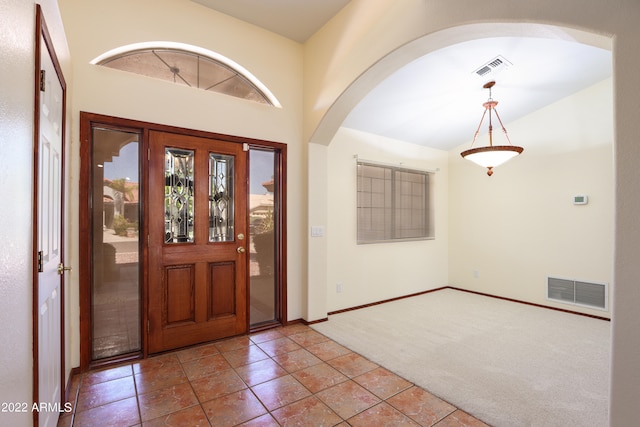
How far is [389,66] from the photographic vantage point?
2725 mm

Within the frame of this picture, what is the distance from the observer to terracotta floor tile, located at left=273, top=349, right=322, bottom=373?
8.62ft

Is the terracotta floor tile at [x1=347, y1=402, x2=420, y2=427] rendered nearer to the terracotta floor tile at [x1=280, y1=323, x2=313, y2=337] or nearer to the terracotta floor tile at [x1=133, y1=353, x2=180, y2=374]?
the terracotta floor tile at [x1=280, y1=323, x2=313, y2=337]

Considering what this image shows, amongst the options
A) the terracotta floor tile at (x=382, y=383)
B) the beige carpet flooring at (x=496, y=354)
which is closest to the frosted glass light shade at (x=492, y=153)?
the beige carpet flooring at (x=496, y=354)

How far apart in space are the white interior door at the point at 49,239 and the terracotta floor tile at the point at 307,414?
4.08 ft

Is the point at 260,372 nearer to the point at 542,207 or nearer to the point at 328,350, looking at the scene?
the point at 328,350

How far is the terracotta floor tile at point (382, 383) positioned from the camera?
2.24 meters

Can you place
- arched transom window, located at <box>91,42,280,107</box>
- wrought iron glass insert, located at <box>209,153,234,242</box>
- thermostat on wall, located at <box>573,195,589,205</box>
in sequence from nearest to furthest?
arched transom window, located at <box>91,42,280,107</box>, wrought iron glass insert, located at <box>209,153,234,242</box>, thermostat on wall, located at <box>573,195,589,205</box>

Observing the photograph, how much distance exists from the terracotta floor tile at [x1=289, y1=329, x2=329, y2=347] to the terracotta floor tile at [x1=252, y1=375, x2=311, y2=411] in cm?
70

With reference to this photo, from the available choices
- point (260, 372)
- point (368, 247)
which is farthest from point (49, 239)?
point (368, 247)

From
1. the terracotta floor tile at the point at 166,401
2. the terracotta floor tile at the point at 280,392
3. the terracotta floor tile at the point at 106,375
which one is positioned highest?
the terracotta floor tile at the point at 106,375

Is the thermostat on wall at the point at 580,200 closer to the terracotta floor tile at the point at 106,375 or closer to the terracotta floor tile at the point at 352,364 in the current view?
the terracotta floor tile at the point at 352,364

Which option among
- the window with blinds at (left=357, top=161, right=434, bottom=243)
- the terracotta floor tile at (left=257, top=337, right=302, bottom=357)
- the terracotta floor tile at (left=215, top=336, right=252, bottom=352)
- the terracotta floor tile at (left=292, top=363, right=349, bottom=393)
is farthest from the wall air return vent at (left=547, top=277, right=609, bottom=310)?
the terracotta floor tile at (left=215, top=336, right=252, bottom=352)

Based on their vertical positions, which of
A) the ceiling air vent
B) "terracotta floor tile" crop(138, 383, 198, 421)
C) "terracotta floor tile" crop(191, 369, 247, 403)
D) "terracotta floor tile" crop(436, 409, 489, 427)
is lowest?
"terracotta floor tile" crop(436, 409, 489, 427)

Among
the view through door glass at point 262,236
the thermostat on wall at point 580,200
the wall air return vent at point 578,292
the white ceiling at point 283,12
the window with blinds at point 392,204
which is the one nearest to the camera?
the white ceiling at point 283,12
